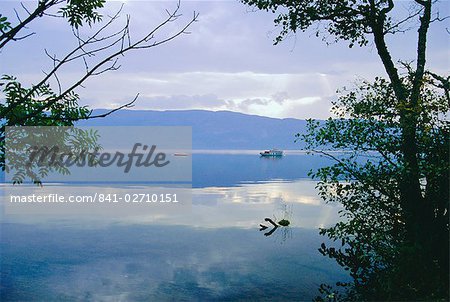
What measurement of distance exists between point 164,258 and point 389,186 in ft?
54.3

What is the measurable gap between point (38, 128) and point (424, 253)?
457 inches

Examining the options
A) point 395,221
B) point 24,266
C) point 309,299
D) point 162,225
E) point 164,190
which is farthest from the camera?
point 164,190

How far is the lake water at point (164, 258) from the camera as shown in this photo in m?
20.3

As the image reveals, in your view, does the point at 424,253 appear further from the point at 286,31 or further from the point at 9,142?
the point at 9,142

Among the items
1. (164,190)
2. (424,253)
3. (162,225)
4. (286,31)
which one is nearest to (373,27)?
(286,31)

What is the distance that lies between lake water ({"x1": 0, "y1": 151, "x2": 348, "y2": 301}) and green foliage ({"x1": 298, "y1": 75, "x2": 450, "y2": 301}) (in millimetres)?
6223

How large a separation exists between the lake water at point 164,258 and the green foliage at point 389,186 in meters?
6.22

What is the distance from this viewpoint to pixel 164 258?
26578 mm

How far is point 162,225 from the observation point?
37.5m

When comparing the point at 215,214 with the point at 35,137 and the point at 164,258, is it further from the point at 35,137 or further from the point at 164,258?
the point at 35,137

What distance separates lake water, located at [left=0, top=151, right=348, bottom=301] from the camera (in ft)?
66.6

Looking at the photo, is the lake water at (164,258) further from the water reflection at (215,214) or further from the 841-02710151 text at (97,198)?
the 841-02710151 text at (97,198)

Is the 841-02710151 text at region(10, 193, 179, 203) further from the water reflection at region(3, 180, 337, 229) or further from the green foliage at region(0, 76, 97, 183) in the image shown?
the green foliage at region(0, 76, 97, 183)

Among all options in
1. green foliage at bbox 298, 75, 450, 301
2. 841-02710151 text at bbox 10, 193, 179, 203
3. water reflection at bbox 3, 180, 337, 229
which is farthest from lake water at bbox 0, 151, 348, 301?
841-02710151 text at bbox 10, 193, 179, 203
